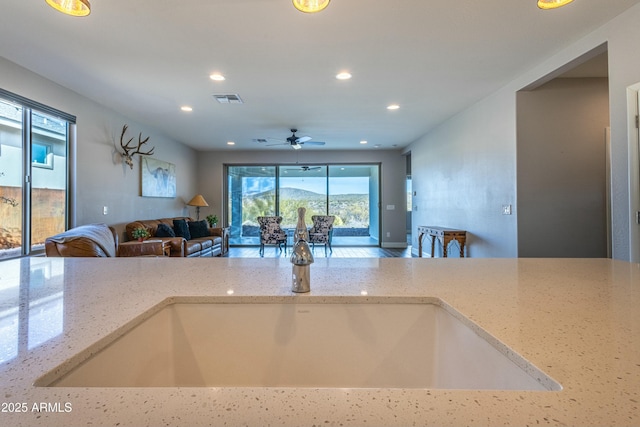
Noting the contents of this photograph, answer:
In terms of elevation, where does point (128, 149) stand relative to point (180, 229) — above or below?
above

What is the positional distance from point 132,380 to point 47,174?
4.16 m

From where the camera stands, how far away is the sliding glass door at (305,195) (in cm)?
830

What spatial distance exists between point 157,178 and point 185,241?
73.6 inches

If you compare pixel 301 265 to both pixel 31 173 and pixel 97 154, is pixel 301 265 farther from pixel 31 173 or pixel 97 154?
pixel 97 154

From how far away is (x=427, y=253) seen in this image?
6.22 meters

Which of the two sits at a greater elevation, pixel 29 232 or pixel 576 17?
pixel 576 17

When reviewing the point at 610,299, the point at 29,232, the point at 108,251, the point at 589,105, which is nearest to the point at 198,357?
the point at 610,299

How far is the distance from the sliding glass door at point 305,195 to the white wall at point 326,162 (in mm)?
189

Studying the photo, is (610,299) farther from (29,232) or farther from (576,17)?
(29,232)

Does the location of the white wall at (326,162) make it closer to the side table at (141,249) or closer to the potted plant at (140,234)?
the potted plant at (140,234)

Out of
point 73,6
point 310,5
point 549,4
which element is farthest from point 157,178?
point 549,4

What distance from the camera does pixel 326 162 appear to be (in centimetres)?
818

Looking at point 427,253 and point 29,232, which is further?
point 427,253

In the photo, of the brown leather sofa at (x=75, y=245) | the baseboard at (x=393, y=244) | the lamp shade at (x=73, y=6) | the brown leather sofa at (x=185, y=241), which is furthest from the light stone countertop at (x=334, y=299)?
the baseboard at (x=393, y=244)
